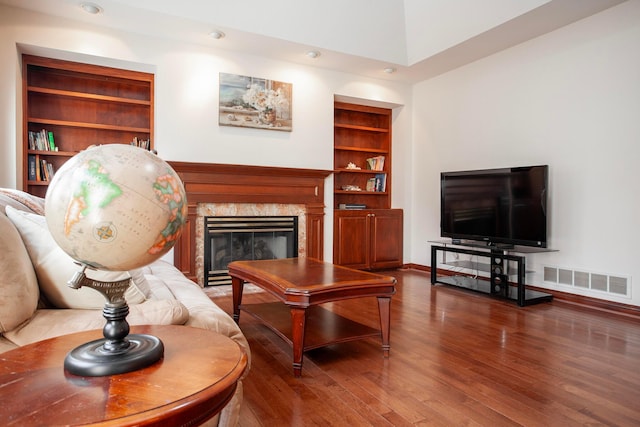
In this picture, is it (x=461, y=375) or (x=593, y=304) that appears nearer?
(x=461, y=375)

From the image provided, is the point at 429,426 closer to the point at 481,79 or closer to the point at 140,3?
the point at 140,3

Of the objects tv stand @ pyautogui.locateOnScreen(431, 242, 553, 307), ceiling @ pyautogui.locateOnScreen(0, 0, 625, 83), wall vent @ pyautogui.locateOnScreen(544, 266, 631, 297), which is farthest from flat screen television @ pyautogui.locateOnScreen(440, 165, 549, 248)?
ceiling @ pyautogui.locateOnScreen(0, 0, 625, 83)

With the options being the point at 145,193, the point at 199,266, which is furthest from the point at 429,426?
the point at 199,266

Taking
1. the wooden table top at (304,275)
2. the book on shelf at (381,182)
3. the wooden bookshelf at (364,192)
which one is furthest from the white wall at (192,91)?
the wooden table top at (304,275)

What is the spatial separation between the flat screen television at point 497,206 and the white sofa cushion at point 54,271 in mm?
3694

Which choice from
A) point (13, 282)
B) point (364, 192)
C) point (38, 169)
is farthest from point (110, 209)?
point (364, 192)

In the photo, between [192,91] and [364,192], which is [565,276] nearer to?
[364,192]

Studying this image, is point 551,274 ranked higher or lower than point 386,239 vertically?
lower

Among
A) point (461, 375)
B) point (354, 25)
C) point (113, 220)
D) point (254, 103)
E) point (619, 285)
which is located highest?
point (354, 25)

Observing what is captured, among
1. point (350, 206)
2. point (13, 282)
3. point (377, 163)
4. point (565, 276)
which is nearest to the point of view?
point (13, 282)

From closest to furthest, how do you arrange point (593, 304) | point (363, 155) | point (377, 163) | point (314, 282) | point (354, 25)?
point (314, 282), point (593, 304), point (354, 25), point (377, 163), point (363, 155)

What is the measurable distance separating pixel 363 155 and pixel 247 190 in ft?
7.12

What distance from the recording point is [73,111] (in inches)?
173

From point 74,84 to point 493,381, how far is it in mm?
4828
